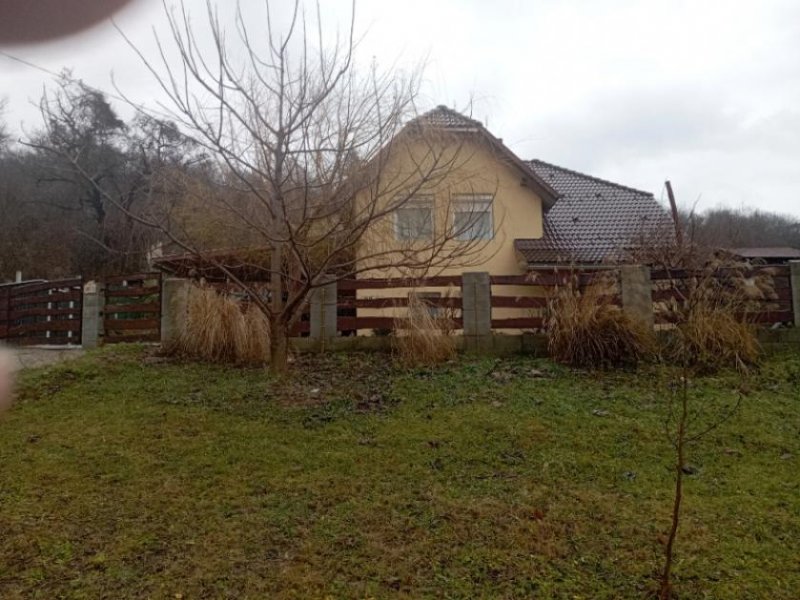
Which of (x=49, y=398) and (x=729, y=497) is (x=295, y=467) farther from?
(x=49, y=398)

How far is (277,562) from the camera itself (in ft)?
9.45

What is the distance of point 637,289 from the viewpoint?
8.19 m

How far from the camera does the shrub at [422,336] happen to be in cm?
763

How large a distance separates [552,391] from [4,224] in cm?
1785

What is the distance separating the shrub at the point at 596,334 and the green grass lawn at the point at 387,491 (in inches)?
31.9

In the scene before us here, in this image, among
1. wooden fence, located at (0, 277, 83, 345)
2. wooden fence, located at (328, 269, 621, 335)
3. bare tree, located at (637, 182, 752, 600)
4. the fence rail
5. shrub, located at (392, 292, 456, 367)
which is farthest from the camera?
wooden fence, located at (0, 277, 83, 345)

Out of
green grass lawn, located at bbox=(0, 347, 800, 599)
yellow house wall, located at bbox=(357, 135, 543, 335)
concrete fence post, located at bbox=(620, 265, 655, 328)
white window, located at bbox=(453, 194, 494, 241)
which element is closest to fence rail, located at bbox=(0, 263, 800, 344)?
concrete fence post, located at bbox=(620, 265, 655, 328)

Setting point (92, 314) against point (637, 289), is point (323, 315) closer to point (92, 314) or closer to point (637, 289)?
point (637, 289)

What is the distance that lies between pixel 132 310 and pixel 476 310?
644 centimetres

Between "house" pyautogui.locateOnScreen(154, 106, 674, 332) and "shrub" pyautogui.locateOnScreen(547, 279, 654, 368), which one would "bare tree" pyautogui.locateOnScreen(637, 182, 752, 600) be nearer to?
"shrub" pyautogui.locateOnScreen(547, 279, 654, 368)

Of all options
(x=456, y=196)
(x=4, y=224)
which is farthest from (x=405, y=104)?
(x=4, y=224)

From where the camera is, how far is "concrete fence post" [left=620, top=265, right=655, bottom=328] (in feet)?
26.8

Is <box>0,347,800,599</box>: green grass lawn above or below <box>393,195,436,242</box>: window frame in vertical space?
below

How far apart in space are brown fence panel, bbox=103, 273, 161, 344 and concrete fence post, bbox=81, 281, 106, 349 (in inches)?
3.8
